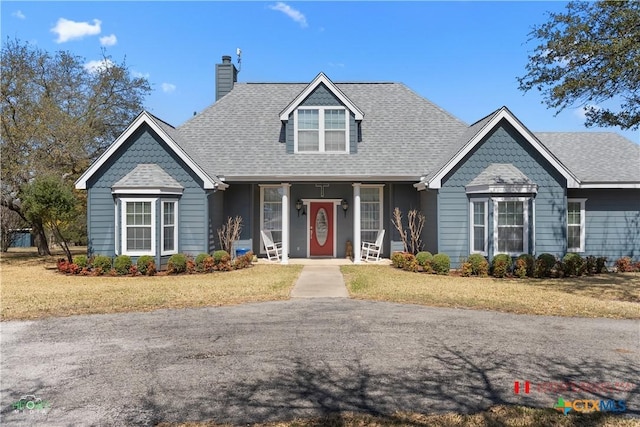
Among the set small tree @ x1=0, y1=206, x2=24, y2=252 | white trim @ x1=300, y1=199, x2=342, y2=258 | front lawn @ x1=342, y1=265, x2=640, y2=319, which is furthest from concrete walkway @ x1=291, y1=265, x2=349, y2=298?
small tree @ x1=0, y1=206, x2=24, y2=252

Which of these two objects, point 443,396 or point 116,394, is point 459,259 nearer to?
point 443,396

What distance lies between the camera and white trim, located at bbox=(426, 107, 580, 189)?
15008mm

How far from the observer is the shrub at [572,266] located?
45.7ft

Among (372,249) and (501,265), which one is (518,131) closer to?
(501,265)

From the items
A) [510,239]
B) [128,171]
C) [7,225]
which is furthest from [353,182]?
[7,225]

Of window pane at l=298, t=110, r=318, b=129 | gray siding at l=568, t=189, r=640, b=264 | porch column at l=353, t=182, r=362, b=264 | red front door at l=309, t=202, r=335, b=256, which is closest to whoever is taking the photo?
gray siding at l=568, t=189, r=640, b=264

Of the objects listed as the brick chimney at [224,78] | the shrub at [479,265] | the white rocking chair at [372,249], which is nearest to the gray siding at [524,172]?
the shrub at [479,265]

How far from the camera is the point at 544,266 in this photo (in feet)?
44.8

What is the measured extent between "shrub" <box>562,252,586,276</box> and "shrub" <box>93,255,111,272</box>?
15659 millimetres

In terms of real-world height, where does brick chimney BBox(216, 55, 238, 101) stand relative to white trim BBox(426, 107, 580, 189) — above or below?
above

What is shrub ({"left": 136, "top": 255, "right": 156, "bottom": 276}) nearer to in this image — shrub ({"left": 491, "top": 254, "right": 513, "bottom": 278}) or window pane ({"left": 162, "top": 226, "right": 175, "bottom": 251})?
window pane ({"left": 162, "top": 226, "right": 175, "bottom": 251})

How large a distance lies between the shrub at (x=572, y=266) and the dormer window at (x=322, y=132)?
9382mm

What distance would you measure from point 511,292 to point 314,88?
1139 centimetres

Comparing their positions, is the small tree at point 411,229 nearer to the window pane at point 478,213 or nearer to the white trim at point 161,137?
the window pane at point 478,213
